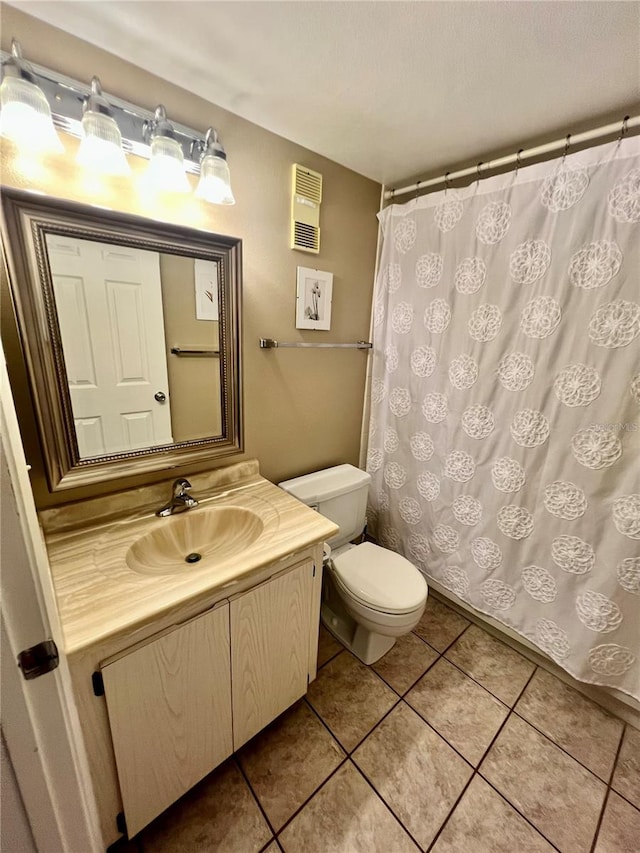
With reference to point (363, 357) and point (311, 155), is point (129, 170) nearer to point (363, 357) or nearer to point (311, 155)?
point (311, 155)

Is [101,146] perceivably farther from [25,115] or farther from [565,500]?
[565,500]

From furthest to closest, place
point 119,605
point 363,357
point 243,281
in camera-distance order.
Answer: point 363,357 < point 243,281 < point 119,605

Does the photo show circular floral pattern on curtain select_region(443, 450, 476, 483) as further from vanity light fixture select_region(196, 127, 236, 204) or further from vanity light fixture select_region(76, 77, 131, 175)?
vanity light fixture select_region(76, 77, 131, 175)

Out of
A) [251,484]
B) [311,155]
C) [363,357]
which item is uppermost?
[311,155]

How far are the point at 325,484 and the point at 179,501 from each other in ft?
2.28

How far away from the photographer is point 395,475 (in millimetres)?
1928

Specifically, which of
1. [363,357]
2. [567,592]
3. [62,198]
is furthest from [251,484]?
[567,592]

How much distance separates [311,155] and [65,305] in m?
1.14

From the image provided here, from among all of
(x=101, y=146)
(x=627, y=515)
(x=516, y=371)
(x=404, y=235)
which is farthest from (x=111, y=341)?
(x=627, y=515)

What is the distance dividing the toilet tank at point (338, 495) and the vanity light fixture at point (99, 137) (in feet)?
4.15

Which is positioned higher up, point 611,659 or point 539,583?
point 539,583

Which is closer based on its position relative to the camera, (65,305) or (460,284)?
(65,305)

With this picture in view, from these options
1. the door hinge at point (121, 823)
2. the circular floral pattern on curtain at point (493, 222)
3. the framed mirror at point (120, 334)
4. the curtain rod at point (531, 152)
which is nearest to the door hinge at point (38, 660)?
the framed mirror at point (120, 334)

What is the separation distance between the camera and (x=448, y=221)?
152 centimetres
